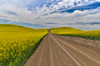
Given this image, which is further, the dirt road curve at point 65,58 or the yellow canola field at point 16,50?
the dirt road curve at point 65,58

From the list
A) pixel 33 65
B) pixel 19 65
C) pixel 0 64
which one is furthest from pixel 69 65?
pixel 0 64

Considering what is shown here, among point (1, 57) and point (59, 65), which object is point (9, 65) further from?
point (59, 65)

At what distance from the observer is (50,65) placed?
6.45 m

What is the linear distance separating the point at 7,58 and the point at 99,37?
1964cm

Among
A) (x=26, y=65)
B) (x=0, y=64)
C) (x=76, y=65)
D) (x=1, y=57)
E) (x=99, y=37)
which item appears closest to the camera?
(x=0, y=64)

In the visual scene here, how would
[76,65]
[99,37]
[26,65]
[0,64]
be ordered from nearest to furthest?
[0,64] < [76,65] < [26,65] < [99,37]

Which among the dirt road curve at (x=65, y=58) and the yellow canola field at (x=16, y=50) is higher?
the yellow canola field at (x=16, y=50)

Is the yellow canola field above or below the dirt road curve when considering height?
above

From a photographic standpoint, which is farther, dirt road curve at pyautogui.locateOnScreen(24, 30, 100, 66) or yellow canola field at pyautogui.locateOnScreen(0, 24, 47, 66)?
dirt road curve at pyautogui.locateOnScreen(24, 30, 100, 66)

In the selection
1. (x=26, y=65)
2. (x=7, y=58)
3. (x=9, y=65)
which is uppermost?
(x=7, y=58)

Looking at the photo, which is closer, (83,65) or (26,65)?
(83,65)

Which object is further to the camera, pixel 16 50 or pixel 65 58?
pixel 65 58

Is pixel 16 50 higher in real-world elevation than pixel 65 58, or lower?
higher

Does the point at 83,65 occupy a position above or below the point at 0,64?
below
